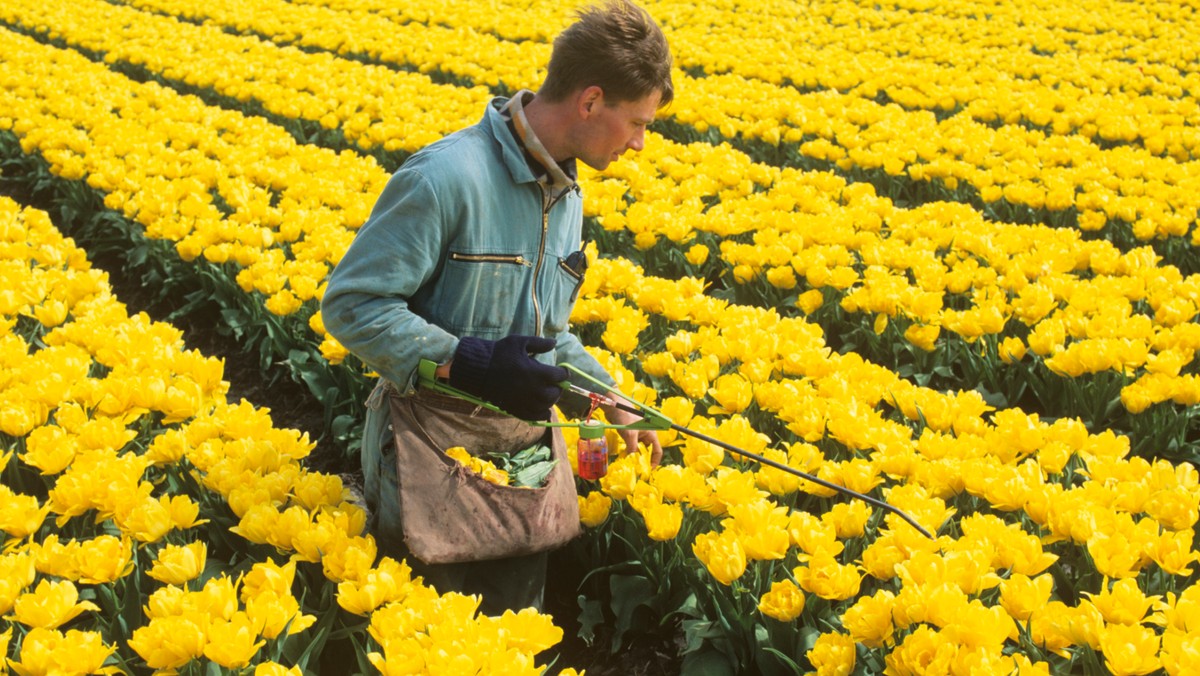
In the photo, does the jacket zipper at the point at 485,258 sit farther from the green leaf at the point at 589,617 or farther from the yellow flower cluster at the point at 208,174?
the yellow flower cluster at the point at 208,174

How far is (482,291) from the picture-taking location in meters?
2.37

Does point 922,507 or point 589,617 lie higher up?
point 922,507

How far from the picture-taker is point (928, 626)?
6.59ft

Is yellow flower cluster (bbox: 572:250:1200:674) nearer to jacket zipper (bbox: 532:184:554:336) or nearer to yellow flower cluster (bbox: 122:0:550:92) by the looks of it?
jacket zipper (bbox: 532:184:554:336)

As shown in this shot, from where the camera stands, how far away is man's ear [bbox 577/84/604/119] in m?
2.24

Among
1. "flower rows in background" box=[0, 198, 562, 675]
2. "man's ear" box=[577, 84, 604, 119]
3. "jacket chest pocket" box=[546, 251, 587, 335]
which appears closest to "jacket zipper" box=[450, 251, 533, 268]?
"jacket chest pocket" box=[546, 251, 587, 335]

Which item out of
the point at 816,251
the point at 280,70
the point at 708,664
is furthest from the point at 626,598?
the point at 280,70

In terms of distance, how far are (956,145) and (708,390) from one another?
161 inches

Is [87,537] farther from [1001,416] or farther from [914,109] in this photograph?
[914,109]

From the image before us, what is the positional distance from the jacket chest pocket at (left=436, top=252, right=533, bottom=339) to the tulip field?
56 cm

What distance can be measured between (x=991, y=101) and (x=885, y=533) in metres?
6.91

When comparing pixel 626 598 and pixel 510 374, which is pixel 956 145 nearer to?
pixel 626 598

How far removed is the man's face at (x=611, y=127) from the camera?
2.28 meters

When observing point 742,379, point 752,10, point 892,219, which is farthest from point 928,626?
point 752,10
